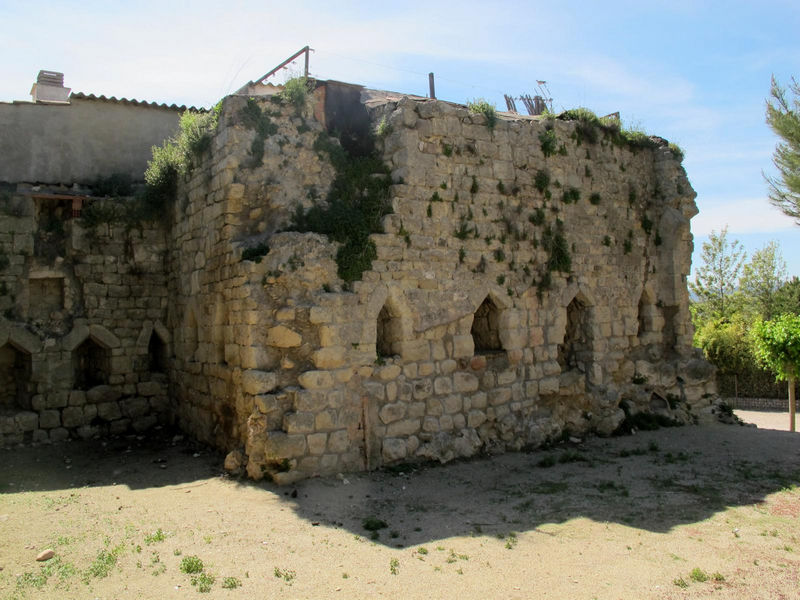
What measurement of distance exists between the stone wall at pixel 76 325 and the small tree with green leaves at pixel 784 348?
14503mm

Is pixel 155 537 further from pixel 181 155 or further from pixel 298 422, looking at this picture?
pixel 181 155

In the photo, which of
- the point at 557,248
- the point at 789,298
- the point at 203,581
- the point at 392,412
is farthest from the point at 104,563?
the point at 789,298

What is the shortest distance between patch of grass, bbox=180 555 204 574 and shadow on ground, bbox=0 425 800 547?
1521mm

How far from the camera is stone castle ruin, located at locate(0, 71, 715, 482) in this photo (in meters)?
8.00

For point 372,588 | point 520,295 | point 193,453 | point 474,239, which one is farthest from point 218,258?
point 372,588

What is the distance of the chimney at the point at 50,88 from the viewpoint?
44.8 feet

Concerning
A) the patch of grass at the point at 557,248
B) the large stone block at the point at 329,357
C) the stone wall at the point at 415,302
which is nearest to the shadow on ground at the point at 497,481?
the stone wall at the point at 415,302

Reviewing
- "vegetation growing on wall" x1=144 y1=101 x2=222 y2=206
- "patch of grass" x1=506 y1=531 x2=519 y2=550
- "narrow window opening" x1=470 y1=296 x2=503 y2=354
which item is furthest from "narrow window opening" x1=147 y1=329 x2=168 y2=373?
"patch of grass" x1=506 y1=531 x2=519 y2=550

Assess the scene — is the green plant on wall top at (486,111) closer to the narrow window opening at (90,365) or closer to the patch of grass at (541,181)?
the patch of grass at (541,181)

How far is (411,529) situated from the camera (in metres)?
6.42

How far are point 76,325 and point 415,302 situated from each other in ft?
18.2

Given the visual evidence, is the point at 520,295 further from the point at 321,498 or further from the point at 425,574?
the point at 425,574

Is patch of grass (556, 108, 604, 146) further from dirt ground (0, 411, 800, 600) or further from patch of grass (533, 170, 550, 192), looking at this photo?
dirt ground (0, 411, 800, 600)

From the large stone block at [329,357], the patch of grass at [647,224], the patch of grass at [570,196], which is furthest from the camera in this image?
the patch of grass at [647,224]
